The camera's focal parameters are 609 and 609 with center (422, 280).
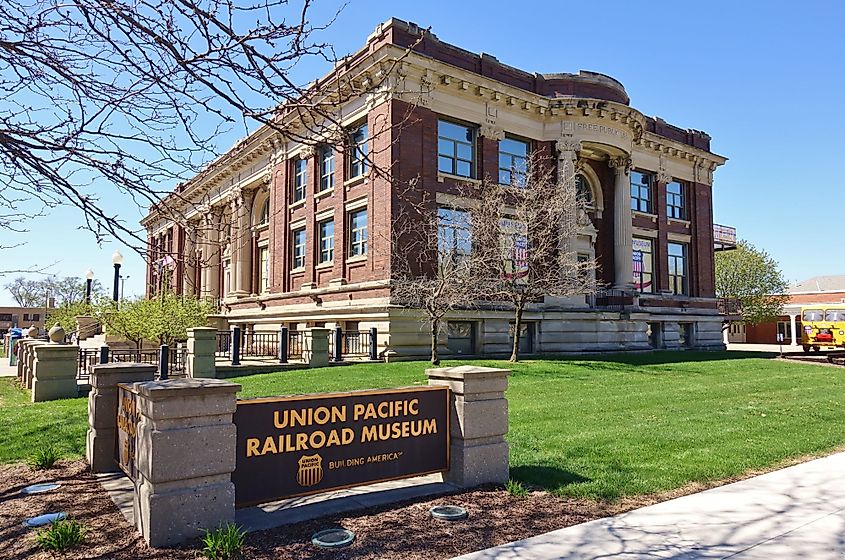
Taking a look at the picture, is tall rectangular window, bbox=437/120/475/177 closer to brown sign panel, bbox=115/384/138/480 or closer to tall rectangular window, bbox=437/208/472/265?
tall rectangular window, bbox=437/208/472/265

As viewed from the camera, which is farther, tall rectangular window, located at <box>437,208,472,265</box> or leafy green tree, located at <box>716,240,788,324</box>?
leafy green tree, located at <box>716,240,788,324</box>

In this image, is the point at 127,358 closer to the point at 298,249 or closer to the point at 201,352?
the point at 201,352

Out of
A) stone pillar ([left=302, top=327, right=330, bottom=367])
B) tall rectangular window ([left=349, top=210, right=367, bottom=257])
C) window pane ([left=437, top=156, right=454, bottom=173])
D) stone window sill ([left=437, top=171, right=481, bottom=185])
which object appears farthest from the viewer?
window pane ([left=437, top=156, right=454, bottom=173])

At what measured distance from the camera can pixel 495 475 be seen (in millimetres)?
6965

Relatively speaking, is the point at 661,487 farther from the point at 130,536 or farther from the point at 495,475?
the point at 130,536

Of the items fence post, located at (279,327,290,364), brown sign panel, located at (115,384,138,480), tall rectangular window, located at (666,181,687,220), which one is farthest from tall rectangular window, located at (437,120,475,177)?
brown sign panel, located at (115,384,138,480)

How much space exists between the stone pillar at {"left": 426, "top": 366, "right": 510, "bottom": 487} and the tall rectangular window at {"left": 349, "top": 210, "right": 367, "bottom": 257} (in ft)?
61.9

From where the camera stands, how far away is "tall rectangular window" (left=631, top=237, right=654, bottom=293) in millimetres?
34625

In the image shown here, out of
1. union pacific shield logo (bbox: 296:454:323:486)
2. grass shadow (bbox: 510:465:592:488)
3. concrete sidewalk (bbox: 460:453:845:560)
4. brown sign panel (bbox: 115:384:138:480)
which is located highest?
brown sign panel (bbox: 115:384:138:480)

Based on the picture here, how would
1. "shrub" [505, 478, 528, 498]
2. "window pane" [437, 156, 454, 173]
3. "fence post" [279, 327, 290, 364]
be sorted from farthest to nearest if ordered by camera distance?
1. "window pane" [437, 156, 454, 173]
2. "fence post" [279, 327, 290, 364]
3. "shrub" [505, 478, 528, 498]

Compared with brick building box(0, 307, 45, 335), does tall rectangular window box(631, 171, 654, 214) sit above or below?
above

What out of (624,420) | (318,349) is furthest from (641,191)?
(624,420)

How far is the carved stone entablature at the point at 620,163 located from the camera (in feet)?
106

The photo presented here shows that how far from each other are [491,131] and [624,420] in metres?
18.6
